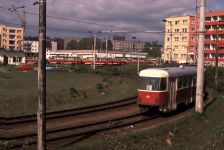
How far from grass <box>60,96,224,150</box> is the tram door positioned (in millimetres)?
1643

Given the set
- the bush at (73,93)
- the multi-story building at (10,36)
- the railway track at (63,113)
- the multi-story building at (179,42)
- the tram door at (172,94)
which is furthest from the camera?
the multi-story building at (10,36)

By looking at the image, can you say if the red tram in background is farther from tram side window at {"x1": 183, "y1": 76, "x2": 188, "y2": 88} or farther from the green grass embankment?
the green grass embankment

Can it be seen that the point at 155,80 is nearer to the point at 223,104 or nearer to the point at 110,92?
the point at 223,104

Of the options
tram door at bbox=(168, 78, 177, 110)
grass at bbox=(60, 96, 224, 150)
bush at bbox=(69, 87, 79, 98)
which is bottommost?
grass at bbox=(60, 96, 224, 150)

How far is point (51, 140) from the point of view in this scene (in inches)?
611

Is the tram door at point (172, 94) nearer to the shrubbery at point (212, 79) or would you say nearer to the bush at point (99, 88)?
the bush at point (99, 88)

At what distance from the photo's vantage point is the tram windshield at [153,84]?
2375cm

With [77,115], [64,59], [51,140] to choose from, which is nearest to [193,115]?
[77,115]

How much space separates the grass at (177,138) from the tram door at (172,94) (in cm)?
164

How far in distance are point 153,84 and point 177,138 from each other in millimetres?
5958

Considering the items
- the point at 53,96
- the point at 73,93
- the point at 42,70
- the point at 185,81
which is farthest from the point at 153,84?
the point at 42,70

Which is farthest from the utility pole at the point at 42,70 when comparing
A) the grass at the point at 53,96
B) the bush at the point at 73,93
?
the bush at the point at 73,93

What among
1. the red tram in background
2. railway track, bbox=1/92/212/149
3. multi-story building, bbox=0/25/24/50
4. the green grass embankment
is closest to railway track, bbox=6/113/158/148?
railway track, bbox=1/92/212/149

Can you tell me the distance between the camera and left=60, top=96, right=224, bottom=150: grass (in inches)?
595
